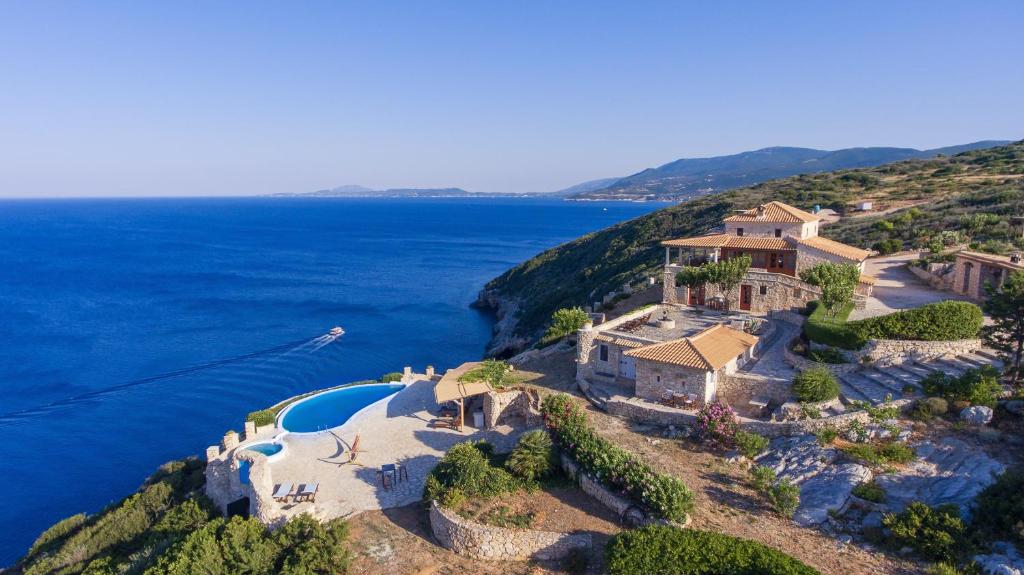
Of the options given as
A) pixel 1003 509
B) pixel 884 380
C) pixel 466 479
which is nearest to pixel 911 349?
pixel 884 380

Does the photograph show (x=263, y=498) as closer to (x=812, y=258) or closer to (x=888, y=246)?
(x=812, y=258)

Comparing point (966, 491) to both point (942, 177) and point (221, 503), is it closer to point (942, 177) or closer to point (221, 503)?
point (221, 503)

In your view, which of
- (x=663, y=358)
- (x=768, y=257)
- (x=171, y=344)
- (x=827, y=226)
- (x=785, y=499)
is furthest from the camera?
(x=171, y=344)

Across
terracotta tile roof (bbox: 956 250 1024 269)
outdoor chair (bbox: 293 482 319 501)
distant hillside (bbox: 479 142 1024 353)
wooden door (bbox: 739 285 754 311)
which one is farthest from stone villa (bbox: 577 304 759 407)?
distant hillside (bbox: 479 142 1024 353)

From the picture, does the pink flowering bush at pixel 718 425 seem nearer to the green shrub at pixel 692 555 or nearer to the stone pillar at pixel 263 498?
the green shrub at pixel 692 555

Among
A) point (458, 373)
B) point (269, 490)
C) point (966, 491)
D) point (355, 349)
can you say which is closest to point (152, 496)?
point (269, 490)

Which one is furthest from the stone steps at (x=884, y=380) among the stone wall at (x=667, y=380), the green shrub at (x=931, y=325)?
the stone wall at (x=667, y=380)

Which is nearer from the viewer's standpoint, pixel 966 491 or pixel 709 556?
pixel 709 556
